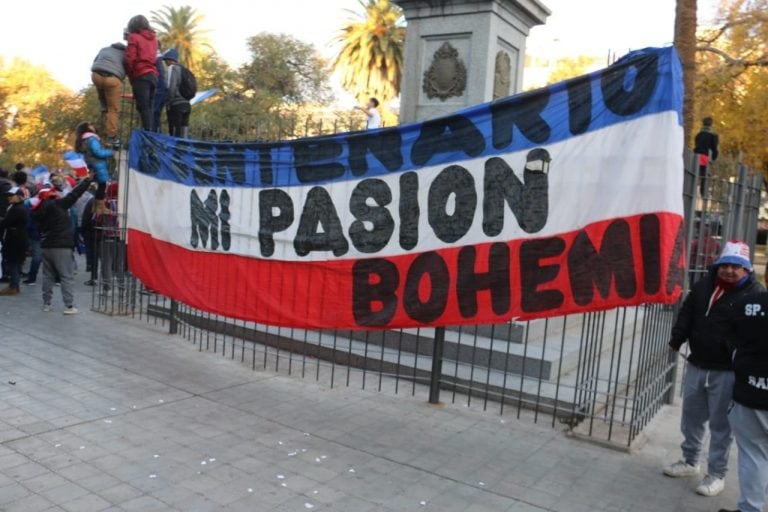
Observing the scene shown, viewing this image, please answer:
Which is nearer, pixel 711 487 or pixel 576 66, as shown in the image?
pixel 711 487

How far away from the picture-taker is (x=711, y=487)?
438 centimetres

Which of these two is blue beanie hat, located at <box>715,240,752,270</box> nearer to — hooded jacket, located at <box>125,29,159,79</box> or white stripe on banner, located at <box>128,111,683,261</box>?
white stripe on banner, located at <box>128,111,683,261</box>

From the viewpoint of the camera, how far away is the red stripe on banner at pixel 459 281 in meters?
4.45

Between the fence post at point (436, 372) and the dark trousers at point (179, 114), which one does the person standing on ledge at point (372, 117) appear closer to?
the dark trousers at point (179, 114)

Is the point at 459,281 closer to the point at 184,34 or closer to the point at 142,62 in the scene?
the point at 142,62

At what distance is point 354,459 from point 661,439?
2.74 metres

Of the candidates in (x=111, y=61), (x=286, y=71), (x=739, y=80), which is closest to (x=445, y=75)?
(x=111, y=61)

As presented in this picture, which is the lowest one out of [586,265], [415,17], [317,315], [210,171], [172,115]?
[317,315]

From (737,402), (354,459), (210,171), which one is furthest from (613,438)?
(210,171)

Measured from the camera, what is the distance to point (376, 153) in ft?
18.9

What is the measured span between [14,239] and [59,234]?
2.24m

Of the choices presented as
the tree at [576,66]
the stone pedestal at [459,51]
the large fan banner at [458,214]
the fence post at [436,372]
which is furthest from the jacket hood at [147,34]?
the tree at [576,66]

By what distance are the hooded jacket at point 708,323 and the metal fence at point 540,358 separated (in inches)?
22.4

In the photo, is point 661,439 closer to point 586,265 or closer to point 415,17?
point 586,265
